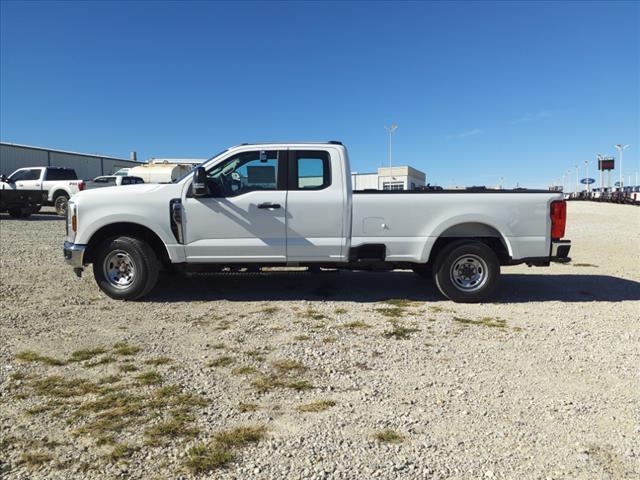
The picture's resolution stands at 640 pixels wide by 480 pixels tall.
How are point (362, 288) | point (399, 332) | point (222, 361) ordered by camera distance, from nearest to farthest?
point (222, 361) → point (399, 332) → point (362, 288)

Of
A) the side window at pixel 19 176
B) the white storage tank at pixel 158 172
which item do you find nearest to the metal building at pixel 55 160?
the white storage tank at pixel 158 172

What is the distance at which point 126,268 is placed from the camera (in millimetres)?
6430

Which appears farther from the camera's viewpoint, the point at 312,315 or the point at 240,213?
the point at 240,213

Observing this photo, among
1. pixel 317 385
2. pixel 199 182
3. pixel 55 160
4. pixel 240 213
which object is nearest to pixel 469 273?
pixel 240 213

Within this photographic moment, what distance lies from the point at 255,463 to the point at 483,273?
4.63m

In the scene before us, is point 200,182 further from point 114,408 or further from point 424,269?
point 424,269

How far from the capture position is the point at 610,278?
8461 mm

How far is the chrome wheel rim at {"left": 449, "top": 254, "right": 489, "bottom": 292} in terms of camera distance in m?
6.45

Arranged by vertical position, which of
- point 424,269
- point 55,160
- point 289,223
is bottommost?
point 424,269

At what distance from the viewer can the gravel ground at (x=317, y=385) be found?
109 inches

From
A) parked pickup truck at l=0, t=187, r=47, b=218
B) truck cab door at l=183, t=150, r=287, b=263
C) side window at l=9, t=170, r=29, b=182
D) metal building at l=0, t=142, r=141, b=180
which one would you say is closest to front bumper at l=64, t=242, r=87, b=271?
truck cab door at l=183, t=150, r=287, b=263

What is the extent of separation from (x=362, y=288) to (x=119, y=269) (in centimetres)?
354

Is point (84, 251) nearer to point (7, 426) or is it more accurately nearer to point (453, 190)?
point (7, 426)

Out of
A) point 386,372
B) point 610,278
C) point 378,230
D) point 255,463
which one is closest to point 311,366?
point 386,372
